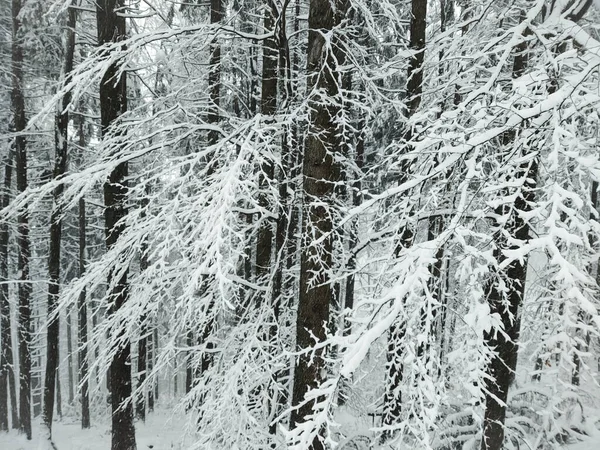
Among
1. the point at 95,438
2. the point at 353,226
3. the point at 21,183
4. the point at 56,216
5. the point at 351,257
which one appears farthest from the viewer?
the point at 95,438

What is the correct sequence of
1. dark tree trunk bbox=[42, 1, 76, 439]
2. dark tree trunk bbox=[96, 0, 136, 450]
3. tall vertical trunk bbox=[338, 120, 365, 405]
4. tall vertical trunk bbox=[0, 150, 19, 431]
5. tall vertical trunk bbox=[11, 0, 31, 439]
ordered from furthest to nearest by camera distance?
tall vertical trunk bbox=[0, 150, 19, 431], tall vertical trunk bbox=[11, 0, 31, 439], dark tree trunk bbox=[42, 1, 76, 439], dark tree trunk bbox=[96, 0, 136, 450], tall vertical trunk bbox=[338, 120, 365, 405]

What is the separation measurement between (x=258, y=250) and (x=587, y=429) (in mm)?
8970

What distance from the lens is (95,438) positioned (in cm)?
1484

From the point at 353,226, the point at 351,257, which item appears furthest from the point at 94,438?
the point at 351,257

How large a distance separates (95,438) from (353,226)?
13.5 meters

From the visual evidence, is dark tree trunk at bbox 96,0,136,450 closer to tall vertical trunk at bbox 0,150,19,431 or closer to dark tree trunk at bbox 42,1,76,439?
dark tree trunk at bbox 42,1,76,439

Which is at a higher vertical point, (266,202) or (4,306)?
(266,202)

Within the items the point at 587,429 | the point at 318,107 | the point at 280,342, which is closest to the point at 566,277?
the point at 318,107

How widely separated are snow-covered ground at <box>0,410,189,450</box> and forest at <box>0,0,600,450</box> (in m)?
2.91

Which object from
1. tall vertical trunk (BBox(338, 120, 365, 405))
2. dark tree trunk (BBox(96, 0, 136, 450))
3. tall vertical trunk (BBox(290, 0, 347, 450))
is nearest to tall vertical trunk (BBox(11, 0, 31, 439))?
dark tree trunk (BBox(96, 0, 136, 450))

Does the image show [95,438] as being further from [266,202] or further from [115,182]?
[266,202]

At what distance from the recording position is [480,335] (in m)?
2.52

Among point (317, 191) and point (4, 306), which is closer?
point (317, 191)

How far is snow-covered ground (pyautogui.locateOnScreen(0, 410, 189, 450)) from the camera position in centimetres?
1315
